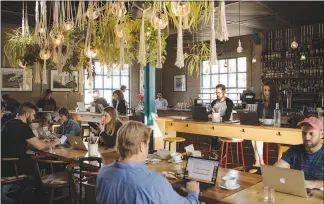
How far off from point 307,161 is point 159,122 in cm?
320

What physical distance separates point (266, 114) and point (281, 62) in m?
5.14

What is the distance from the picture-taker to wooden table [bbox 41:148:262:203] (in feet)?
6.50

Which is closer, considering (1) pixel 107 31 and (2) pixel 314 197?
(2) pixel 314 197

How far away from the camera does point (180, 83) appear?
12.5 meters

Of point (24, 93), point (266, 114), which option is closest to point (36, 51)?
point (266, 114)

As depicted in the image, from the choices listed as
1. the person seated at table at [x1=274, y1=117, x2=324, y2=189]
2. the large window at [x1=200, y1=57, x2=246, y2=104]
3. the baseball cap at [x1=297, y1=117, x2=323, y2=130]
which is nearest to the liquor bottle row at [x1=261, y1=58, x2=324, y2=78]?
the large window at [x1=200, y1=57, x2=246, y2=104]

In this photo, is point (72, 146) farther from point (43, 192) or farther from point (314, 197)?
point (314, 197)

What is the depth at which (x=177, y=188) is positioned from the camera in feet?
7.13

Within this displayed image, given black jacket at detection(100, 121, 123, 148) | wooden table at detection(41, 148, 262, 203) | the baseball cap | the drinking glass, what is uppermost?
the baseball cap

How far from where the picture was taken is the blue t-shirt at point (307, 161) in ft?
5.67

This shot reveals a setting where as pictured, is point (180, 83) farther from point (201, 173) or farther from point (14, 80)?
point (201, 173)

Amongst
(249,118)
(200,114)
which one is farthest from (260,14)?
(249,118)

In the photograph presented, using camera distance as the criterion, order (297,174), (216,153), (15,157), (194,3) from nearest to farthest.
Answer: (297,174) → (194,3) → (15,157) → (216,153)

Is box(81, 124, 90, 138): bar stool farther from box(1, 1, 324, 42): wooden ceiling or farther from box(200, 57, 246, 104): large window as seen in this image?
box(200, 57, 246, 104): large window
